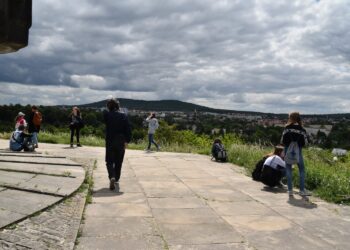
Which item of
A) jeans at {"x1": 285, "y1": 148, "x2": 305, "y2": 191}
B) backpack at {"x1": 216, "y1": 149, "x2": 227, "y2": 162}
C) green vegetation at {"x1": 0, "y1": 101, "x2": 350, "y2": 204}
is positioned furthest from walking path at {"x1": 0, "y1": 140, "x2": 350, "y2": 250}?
backpack at {"x1": 216, "y1": 149, "x2": 227, "y2": 162}

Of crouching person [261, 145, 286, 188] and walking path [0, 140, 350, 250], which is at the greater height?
crouching person [261, 145, 286, 188]

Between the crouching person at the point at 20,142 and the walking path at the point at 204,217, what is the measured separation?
187 inches

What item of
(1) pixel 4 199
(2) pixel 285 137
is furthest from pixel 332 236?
(1) pixel 4 199

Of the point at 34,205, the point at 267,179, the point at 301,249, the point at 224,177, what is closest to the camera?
the point at 301,249

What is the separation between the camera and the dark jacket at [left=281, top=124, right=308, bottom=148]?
29.2 ft

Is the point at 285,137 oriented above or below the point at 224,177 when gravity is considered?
above

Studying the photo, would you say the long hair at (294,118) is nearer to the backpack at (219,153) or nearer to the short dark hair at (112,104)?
the short dark hair at (112,104)

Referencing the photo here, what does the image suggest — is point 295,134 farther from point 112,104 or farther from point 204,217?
point 112,104

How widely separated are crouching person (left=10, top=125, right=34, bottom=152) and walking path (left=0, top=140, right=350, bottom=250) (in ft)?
15.5

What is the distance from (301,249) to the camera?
5434 millimetres

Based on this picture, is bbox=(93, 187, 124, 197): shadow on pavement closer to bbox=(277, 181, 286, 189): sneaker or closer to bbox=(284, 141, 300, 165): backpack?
bbox=(284, 141, 300, 165): backpack

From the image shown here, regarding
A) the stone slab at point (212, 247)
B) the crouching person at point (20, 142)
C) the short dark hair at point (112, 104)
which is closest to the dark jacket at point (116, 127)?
the short dark hair at point (112, 104)

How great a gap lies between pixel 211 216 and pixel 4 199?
294 centimetres

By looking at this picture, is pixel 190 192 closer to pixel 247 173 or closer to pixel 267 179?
pixel 267 179
